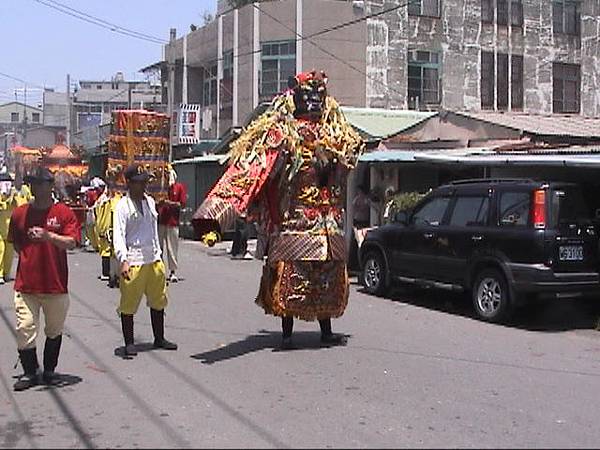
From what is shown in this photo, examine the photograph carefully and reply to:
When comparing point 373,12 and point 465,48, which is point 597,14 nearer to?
point 465,48

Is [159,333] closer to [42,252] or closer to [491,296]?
[42,252]

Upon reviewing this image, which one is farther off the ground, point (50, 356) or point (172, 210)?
point (172, 210)

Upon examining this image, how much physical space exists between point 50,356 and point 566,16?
3548 centimetres

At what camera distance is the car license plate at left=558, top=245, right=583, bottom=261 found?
10703 millimetres

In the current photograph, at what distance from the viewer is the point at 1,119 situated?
10869cm

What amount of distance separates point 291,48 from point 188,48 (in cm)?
869

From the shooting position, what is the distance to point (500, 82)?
36812 millimetres

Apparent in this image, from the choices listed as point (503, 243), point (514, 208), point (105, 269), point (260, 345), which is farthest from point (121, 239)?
point (105, 269)

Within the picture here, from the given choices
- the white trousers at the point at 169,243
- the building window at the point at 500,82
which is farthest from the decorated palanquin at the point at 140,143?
the building window at the point at 500,82

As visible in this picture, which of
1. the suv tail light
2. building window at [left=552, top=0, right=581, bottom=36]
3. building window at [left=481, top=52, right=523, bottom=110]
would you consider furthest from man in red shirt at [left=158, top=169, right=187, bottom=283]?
building window at [left=552, top=0, right=581, bottom=36]

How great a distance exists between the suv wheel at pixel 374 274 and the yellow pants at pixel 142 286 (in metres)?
5.71

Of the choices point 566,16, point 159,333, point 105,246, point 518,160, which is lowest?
point 159,333

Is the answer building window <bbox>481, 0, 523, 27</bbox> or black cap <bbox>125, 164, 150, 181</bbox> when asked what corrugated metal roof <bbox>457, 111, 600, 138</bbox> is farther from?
building window <bbox>481, 0, 523, 27</bbox>

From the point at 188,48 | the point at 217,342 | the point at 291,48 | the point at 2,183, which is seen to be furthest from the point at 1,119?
the point at 217,342
